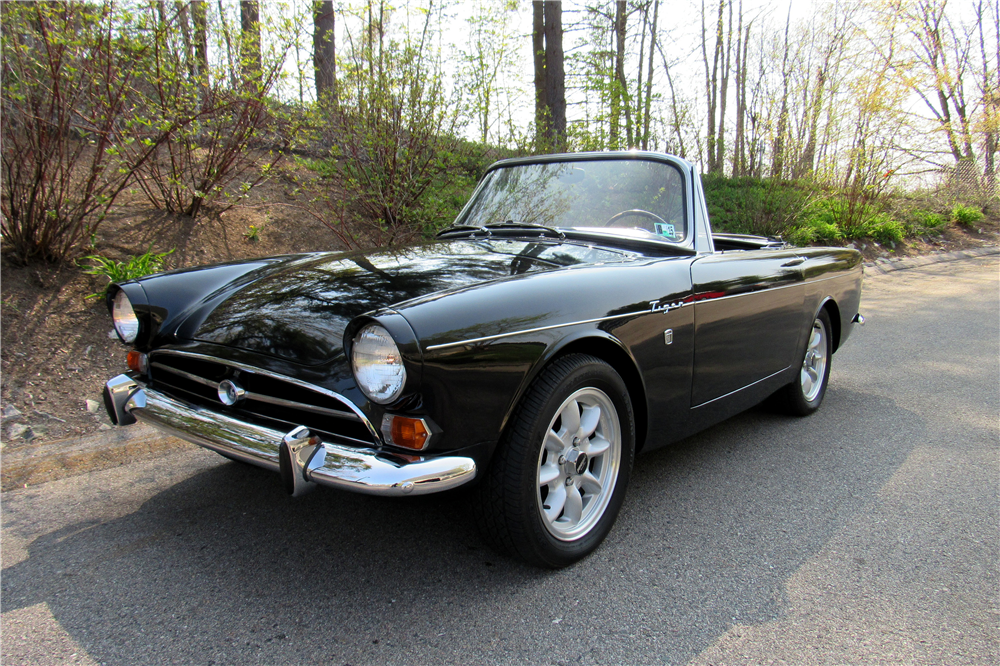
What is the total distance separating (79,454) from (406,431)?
7.62ft

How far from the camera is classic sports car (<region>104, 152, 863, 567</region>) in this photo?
1836 mm

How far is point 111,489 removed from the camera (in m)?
2.87

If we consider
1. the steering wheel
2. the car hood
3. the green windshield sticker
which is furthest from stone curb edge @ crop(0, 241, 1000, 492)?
the green windshield sticker

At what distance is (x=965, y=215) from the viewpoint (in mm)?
14789

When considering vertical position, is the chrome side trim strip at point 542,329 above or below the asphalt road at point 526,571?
above

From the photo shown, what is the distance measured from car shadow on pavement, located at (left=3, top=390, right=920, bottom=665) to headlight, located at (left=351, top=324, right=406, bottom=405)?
0.41 metres

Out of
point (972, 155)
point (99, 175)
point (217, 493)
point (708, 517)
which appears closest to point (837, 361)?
point (708, 517)

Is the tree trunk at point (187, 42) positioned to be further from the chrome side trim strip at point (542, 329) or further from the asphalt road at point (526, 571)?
the chrome side trim strip at point (542, 329)

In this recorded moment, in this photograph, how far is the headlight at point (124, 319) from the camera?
258 cm

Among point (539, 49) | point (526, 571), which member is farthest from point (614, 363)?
point (539, 49)

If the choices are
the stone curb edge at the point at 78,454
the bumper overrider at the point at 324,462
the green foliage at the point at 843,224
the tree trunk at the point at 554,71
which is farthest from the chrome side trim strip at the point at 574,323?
the green foliage at the point at 843,224

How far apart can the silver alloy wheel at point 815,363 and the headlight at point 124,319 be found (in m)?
3.42

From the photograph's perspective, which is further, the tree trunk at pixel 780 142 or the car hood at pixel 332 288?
the tree trunk at pixel 780 142

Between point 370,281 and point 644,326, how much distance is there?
3.31 ft
